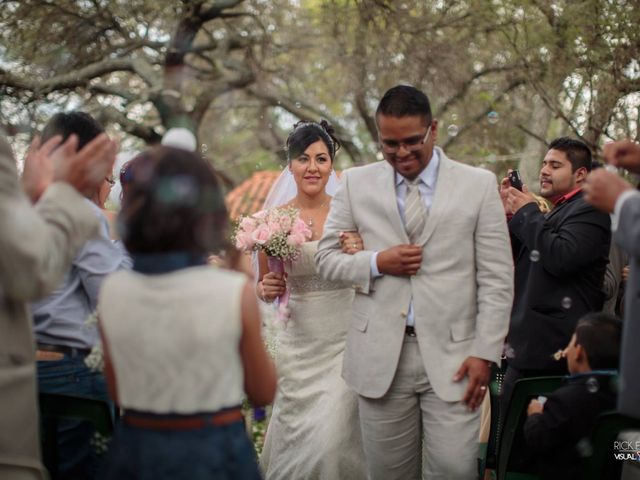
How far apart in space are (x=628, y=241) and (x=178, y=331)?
1683mm

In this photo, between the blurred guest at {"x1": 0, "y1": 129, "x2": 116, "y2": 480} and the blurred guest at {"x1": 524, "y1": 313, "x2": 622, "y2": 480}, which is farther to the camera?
the blurred guest at {"x1": 524, "y1": 313, "x2": 622, "y2": 480}

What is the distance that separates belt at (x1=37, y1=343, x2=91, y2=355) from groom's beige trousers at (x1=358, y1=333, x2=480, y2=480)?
1.43m

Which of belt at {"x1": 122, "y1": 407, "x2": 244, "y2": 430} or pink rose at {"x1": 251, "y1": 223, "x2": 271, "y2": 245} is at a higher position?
pink rose at {"x1": 251, "y1": 223, "x2": 271, "y2": 245}

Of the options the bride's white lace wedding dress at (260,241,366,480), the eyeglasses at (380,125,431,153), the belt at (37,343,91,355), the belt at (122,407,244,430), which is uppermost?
the eyeglasses at (380,125,431,153)

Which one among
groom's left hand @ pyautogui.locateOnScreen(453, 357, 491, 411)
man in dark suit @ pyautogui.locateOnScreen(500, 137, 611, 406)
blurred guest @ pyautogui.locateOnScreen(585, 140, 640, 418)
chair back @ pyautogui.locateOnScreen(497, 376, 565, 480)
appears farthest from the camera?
man in dark suit @ pyautogui.locateOnScreen(500, 137, 611, 406)

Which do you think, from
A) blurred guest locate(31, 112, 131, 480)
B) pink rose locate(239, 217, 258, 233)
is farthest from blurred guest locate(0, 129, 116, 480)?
pink rose locate(239, 217, 258, 233)

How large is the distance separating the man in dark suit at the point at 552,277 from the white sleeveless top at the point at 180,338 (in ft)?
8.69

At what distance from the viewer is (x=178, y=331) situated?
2715 mm

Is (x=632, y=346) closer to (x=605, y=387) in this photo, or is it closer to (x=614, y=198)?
(x=614, y=198)

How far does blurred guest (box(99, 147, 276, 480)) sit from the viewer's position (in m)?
2.73

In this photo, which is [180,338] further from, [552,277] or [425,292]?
[552,277]

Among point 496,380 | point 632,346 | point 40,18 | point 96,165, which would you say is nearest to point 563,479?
point 632,346

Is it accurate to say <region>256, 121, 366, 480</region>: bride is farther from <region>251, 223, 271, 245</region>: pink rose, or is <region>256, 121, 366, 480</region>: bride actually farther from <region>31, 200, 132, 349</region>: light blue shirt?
<region>31, 200, 132, 349</region>: light blue shirt

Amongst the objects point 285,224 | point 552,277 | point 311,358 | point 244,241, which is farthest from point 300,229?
point 552,277
